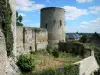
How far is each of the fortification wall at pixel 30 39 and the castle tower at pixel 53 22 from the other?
3.75ft

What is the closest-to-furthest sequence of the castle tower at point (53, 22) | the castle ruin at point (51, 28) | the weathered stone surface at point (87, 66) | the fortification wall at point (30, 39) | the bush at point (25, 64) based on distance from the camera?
the bush at point (25, 64), the weathered stone surface at point (87, 66), the fortification wall at point (30, 39), the castle ruin at point (51, 28), the castle tower at point (53, 22)

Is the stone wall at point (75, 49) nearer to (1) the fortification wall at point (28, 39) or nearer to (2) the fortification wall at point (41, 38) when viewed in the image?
(2) the fortification wall at point (41, 38)

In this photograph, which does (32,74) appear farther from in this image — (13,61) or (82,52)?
(82,52)

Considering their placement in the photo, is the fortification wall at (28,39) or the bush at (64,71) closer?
the bush at (64,71)

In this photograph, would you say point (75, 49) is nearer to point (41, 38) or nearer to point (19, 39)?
point (41, 38)

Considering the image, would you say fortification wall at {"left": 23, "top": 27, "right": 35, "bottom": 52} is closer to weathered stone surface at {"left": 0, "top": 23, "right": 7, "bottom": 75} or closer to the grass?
the grass

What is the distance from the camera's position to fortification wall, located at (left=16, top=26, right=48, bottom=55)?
73.1 feet

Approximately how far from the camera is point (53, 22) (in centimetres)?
2980

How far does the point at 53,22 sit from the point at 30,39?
20.7 ft

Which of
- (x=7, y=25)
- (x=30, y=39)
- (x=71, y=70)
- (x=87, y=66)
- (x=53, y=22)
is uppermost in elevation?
(x=53, y=22)

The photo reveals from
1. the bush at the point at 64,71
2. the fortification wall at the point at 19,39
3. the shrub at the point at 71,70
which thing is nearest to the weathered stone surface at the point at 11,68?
the bush at the point at 64,71

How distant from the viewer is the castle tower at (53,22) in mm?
29641

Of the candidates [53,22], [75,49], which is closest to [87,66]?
[75,49]

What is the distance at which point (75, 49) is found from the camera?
26.9 m
